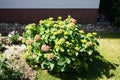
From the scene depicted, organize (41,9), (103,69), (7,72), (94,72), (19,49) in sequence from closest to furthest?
1. (7,72)
2. (94,72)
3. (103,69)
4. (19,49)
5. (41,9)

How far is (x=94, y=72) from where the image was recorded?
21.0 feet

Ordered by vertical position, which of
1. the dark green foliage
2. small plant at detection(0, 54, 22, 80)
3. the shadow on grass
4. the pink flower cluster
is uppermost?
the dark green foliage

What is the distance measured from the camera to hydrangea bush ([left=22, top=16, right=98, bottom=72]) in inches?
233

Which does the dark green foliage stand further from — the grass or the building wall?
the grass

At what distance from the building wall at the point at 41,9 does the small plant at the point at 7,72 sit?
12.0 ft

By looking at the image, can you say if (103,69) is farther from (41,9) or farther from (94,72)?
(41,9)

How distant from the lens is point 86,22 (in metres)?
9.49

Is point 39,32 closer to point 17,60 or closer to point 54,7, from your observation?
point 17,60

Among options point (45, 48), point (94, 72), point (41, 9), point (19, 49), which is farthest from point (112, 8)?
point (45, 48)

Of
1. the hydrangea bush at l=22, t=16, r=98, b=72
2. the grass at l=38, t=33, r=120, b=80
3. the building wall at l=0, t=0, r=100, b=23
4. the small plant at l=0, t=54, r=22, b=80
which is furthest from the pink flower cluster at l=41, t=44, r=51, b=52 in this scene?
the building wall at l=0, t=0, r=100, b=23

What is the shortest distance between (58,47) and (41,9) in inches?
135

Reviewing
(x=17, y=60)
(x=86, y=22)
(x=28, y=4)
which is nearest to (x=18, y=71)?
(x=17, y=60)

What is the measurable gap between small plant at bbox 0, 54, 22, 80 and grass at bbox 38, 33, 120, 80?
602mm

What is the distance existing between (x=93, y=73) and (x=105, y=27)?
3282 mm
